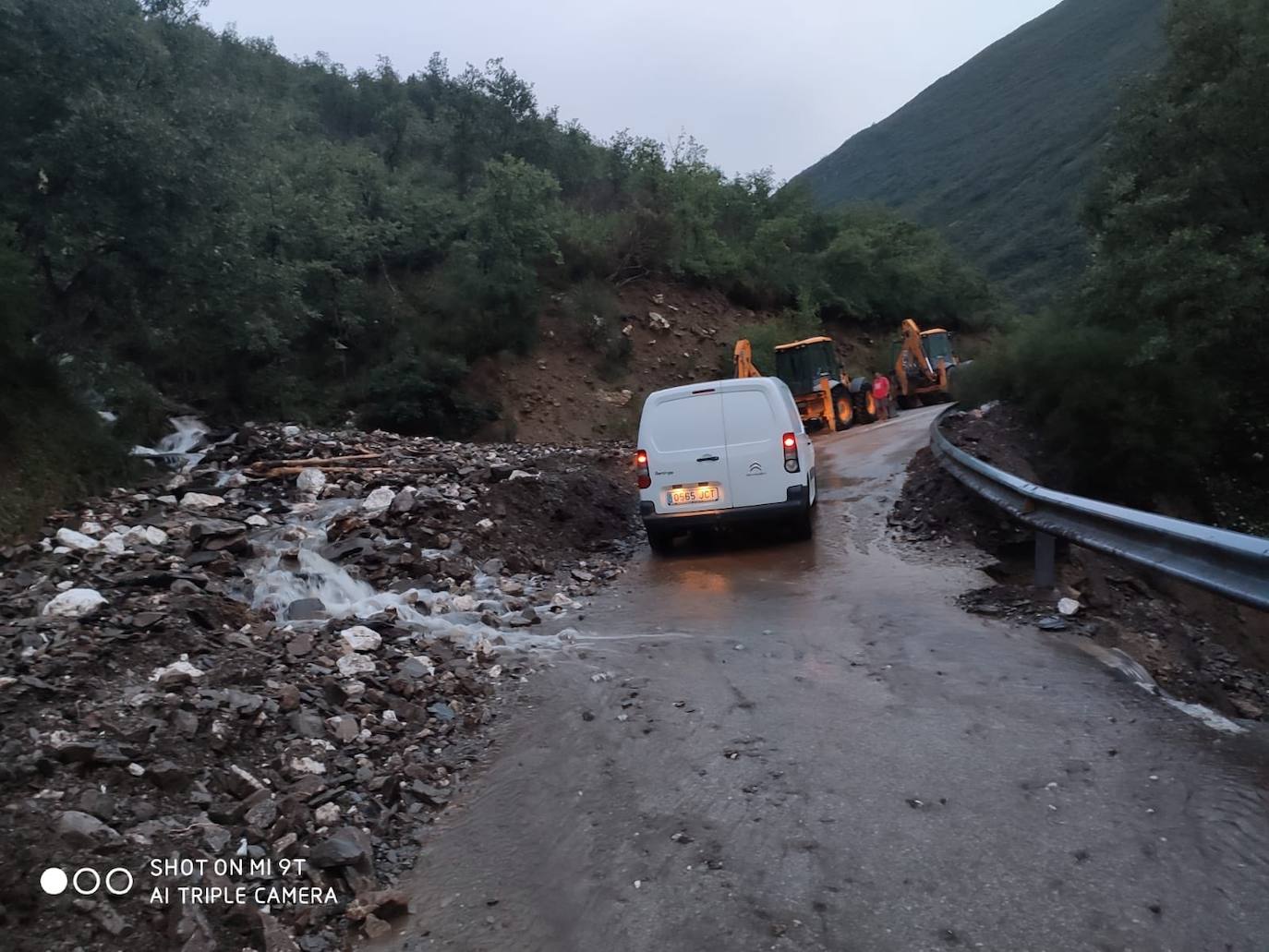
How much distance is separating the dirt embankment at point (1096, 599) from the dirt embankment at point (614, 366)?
14357mm

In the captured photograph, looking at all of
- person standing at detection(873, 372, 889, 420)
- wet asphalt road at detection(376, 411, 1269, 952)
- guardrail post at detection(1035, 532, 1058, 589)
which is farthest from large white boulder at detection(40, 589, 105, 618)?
person standing at detection(873, 372, 889, 420)

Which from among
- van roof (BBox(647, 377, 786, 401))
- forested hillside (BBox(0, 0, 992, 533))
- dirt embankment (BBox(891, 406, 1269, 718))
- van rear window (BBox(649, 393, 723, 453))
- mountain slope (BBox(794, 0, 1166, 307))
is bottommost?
dirt embankment (BBox(891, 406, 1269, 718))

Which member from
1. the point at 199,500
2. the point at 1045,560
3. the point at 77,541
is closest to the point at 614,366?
the point at 199,500

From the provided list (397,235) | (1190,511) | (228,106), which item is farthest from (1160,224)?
(397,235)

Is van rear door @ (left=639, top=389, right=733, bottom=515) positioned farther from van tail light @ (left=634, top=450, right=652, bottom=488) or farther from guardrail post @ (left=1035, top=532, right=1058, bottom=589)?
guardrail post @ (left=1035, top=532, right=1058, bottom=589)

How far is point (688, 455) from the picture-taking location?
10.9m

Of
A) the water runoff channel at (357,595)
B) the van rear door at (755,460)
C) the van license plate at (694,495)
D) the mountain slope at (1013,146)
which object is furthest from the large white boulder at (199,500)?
the mountain slope at (1013,146)

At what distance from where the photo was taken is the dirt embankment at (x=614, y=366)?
28672 millimetres

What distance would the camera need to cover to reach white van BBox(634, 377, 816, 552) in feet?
35.5

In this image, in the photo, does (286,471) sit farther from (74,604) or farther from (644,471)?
(74,604)

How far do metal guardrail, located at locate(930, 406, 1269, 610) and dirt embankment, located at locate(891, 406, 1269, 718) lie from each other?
0.57m

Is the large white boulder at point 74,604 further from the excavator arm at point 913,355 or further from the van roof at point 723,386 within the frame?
the excavator arm at point 913,355

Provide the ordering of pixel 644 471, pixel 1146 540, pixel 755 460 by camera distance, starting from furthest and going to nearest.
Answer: pixel 644 471, pixel 755 460, pixel 1146 540

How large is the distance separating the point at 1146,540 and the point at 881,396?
23.0m
